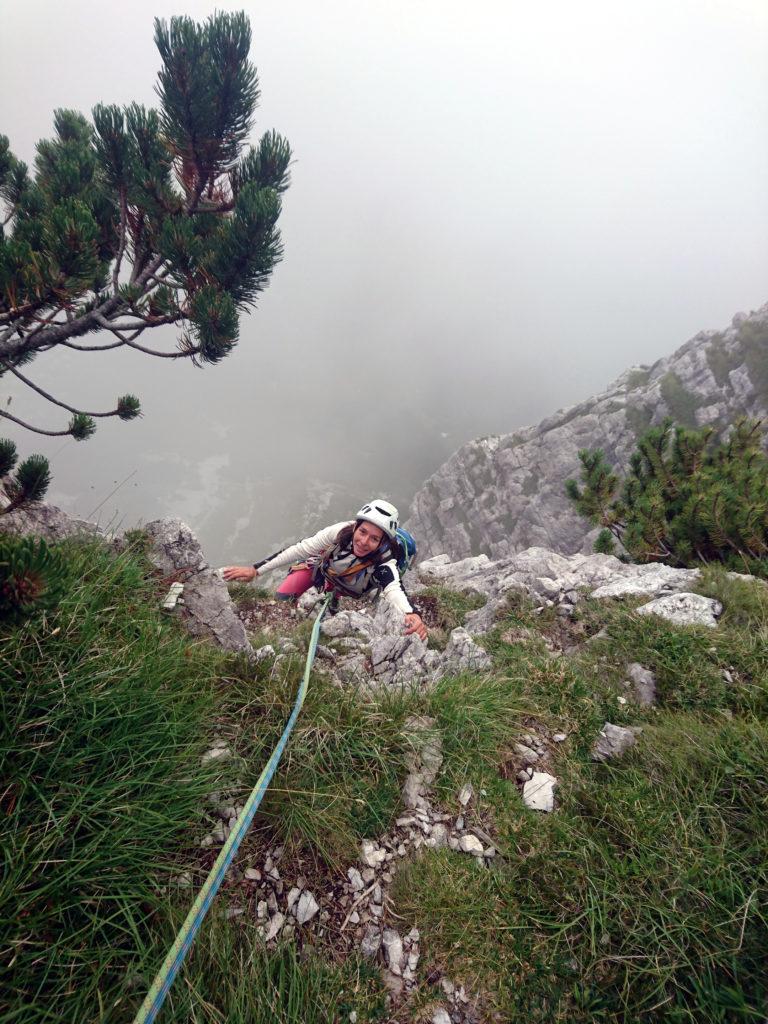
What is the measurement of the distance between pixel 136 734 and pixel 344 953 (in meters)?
1.93

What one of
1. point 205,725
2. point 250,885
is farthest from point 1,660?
point 250,885

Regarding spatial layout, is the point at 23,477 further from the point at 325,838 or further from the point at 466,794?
the point at 466,794

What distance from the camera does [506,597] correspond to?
25.2ft

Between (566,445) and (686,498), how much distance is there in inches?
4555

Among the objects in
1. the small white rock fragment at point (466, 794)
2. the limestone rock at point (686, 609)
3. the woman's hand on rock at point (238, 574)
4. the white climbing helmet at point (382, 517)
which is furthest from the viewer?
the white climbing helmet at point (382, 517)

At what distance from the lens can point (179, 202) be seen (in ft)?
15.3

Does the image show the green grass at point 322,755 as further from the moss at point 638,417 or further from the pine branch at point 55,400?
the moss at point 638,417

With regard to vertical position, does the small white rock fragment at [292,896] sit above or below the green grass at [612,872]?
above

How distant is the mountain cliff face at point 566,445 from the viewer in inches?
3772

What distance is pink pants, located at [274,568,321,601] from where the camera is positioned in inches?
315

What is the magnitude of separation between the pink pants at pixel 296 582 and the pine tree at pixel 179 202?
4477 millimetres

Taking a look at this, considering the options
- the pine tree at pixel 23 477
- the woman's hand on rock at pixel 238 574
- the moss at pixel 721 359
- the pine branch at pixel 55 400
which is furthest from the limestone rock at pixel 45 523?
the moss at pixel 721 359

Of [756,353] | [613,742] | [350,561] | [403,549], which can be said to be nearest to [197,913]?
[613,742]

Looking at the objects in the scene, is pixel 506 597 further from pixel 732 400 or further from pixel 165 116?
pixel 732 400
